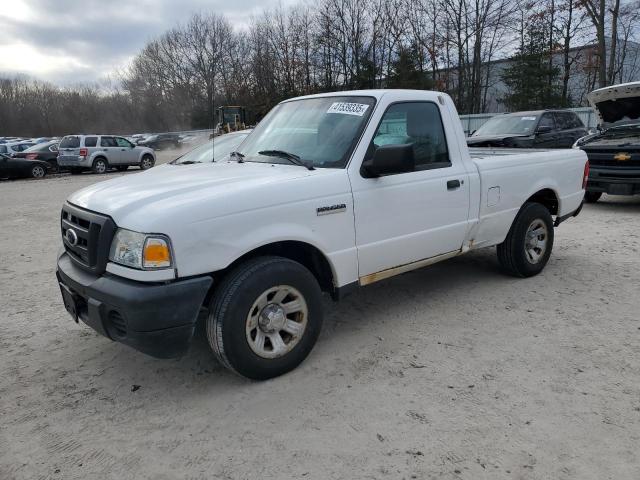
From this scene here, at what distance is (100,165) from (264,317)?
854 inches

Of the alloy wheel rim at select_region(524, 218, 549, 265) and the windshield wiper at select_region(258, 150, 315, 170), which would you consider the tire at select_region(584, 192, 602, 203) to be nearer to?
the alloy wheel rim at select_region(524, 218, 549, 265)

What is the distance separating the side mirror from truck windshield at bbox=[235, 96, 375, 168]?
26 centimetres

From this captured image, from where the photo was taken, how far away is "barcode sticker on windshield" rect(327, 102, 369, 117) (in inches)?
153

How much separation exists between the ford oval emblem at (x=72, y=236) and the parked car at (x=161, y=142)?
1643 inches

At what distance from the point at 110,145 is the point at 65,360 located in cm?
2111

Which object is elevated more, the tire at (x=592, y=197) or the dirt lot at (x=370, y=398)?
the tire at (x=592, y=197)

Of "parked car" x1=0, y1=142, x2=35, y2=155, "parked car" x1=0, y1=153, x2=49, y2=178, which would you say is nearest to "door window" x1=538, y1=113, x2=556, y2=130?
"parked car" x1=0, y1=153, x2=49, y2=178

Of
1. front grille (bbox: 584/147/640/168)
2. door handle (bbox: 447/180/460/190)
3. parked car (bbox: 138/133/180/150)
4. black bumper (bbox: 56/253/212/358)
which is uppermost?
parked car (bbox: 138/133/180/150)

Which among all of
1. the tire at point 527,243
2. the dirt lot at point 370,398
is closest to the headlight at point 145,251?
the dirt lot at point 370,398

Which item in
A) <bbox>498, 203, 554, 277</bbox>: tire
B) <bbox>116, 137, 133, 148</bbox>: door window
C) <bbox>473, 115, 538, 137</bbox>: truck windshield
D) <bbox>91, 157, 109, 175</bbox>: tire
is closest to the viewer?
<bbox>498, 203, 554, 277</bbox>: tire

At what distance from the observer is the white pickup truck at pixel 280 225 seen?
2896 millimetres

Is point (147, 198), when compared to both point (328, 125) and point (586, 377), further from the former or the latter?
point (586, 377)

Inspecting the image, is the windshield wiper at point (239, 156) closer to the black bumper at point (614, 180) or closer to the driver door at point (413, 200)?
the driver door at point (413, 200)

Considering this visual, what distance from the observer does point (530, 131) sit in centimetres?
1281
